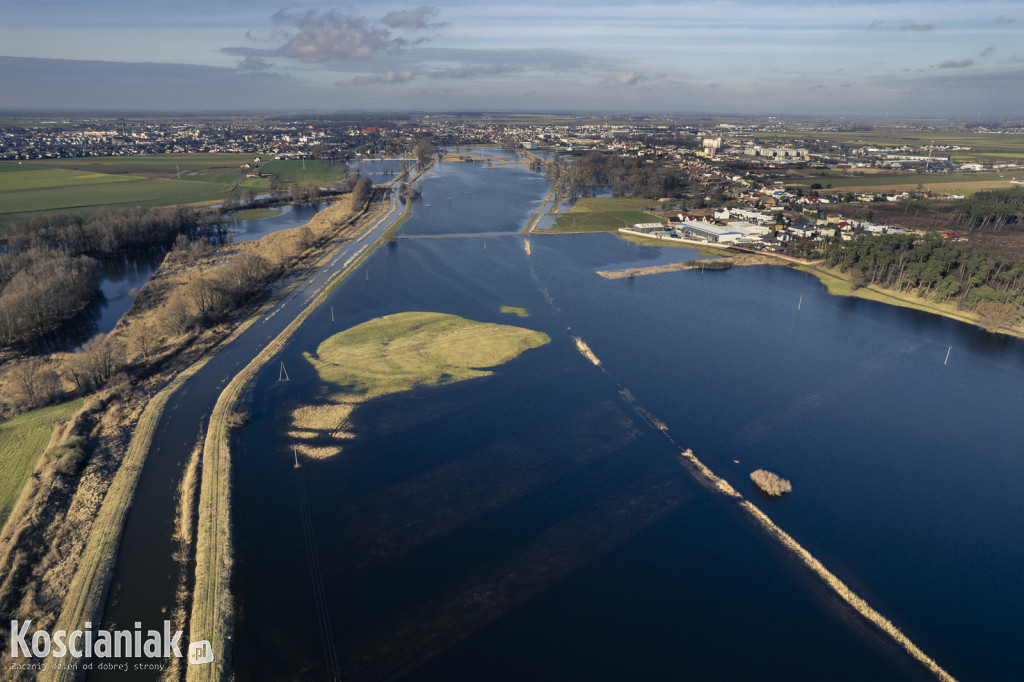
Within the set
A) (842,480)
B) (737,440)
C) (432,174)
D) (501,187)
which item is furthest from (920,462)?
(432,174)

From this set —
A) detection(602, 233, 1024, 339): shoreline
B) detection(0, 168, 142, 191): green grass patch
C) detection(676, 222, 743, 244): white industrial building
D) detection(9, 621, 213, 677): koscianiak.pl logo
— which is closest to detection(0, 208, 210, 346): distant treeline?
detection(9, 621, 213, 677): koscianiak.pl logo

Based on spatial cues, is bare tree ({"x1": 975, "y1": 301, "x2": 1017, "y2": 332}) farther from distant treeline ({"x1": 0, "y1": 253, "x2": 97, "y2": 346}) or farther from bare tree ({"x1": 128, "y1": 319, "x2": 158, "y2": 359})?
distant treeline ({"x1": 0, "y1": 253, "x2": 97, "y2": 346})

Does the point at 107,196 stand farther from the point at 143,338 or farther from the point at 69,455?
the point at 69,455

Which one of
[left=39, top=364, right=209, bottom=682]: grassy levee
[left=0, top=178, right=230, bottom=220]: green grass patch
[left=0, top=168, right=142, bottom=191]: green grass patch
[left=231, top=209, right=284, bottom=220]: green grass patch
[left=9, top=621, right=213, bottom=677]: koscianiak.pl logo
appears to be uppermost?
[left=0, top=168, right=142, bottom=191]: green grass patch

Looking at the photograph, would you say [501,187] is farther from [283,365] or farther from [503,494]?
[503,494]

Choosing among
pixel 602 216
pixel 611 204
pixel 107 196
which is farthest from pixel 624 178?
pixel 107 196

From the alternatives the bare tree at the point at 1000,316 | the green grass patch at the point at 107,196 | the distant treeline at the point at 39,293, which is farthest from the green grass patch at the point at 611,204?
the distant treeline at the point at 39,293
